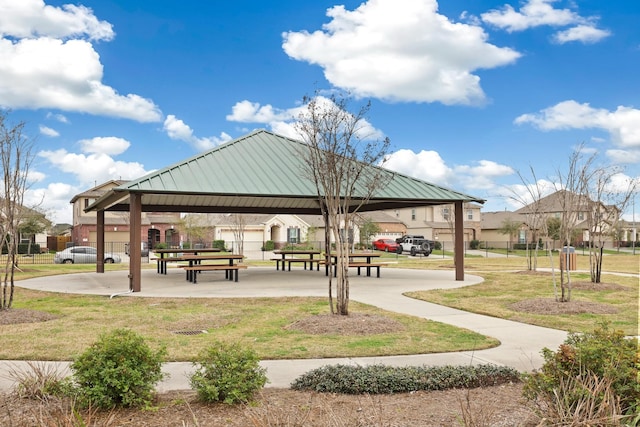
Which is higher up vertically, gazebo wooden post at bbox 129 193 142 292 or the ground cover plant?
gazebo wooden post at bbox 129 193 142 292

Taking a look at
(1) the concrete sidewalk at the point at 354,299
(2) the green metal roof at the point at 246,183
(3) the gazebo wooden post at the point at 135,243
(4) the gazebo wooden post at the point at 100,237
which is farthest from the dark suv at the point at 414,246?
(3) the gazebo wooden post at the point at 135,243

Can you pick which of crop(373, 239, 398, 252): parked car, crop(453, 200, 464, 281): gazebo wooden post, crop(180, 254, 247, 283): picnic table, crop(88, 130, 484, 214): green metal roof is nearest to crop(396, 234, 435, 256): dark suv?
crop(373, 239, 398, 252): parked car

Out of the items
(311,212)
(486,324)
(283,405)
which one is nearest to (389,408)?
(283,405)

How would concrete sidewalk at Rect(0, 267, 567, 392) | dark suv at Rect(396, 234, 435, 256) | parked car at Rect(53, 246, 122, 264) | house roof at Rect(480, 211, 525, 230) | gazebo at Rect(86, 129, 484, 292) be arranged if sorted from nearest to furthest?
concrete sidewalk at Rect(0, 267, 567, 392) → gazebo at Rect(86, 129, 484, 292) → parked car at Rect(53, 246, 122, 264) → dark suv at Rect(396, 234, 435, 256) → house roof at Rect(480, 211, 525, 230)

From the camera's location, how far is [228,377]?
508 centimetres

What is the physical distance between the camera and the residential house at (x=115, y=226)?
53000mm

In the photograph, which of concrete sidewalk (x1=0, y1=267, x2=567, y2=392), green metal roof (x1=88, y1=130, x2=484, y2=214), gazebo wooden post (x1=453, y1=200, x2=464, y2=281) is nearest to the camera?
concrete sidewalk (x1=0, y1=267, x2=567, y2=392)

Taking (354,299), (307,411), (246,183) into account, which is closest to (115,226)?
(246,183)

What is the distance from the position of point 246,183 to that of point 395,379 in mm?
11891

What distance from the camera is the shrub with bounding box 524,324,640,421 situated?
4.40 meters

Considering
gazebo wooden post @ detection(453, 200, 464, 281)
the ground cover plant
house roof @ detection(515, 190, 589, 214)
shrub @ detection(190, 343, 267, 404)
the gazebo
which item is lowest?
the ground cover plant

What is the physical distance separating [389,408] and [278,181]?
1300 cm

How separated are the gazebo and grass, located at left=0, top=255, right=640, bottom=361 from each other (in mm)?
3085

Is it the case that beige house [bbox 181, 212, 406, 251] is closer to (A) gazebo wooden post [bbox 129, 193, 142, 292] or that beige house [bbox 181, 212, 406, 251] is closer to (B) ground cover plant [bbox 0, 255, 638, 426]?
(A) gazebo wooden post [bbox 129, 193, 142, 292]
